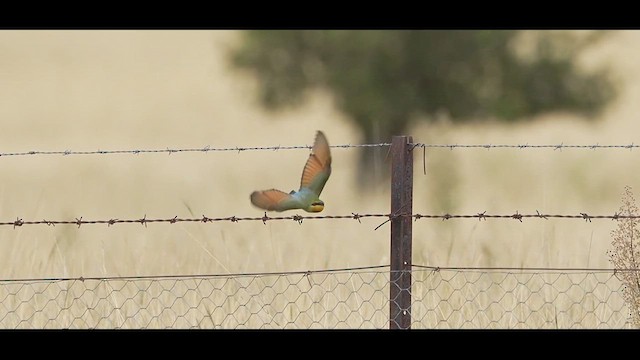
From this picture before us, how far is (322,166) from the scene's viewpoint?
495cm

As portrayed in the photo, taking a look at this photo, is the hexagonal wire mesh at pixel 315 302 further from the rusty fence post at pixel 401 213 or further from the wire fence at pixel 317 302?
the rusty fence post at pixel 401 213

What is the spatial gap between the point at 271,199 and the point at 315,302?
1.73 metres

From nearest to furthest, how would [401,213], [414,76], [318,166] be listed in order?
1. [318,166]
2. [401,213]
3. [414,76]

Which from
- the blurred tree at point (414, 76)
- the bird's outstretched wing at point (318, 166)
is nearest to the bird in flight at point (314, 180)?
the bird's outstretched wing at point (318, 166)

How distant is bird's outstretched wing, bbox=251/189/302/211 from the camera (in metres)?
4.81

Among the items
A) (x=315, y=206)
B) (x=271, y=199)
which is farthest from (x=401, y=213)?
(x=271, y=199)

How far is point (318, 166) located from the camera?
4.95 metres

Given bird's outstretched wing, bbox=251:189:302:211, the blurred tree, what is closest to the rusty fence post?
bird's outstretched wing, bbox=251:189:302:211

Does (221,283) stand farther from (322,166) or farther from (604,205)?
(604,205)

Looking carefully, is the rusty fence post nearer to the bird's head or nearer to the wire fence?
the bird's head

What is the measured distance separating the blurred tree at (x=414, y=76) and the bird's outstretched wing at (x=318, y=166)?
1353 centimetres

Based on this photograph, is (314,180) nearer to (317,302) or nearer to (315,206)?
(315,206)

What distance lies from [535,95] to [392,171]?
14.6m

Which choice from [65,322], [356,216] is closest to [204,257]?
[65,322]
